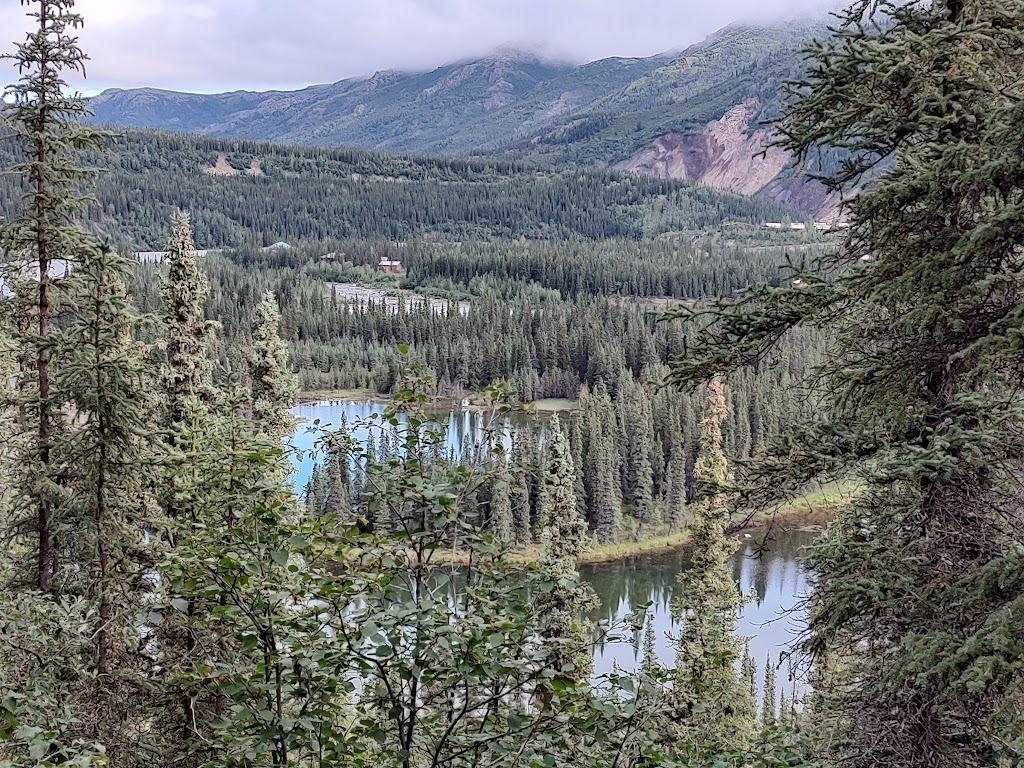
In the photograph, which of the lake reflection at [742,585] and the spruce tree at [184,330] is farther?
the lake reflection at [742,585]

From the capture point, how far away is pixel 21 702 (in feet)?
22.0

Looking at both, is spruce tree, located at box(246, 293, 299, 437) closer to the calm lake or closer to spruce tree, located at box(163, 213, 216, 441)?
spruce tree, located at box(163, 213, 216, 441)

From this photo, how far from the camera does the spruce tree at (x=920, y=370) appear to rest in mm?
6945

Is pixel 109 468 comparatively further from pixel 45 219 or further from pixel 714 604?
pixel 714 604

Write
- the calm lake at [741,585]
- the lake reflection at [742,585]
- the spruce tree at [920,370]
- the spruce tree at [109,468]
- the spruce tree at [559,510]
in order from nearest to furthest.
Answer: the spruce tree at [920,370] → the spruce tree at [109,468] → the spruce tree at [559,510] → the calm lake at [741,585] → the lake reflection at [742,585]

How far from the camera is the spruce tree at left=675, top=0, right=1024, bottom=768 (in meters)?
6.95

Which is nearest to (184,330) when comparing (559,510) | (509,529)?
(509,529)

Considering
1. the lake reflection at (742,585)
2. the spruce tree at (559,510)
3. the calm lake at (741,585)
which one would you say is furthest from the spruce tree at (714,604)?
the lake reflection at (742,585)

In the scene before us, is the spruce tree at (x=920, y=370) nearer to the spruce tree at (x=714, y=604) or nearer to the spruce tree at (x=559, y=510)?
the spruce tree at (x=714, y=604)

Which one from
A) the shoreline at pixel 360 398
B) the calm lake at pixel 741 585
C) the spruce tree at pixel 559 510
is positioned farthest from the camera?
the shoreline at pixel 360 398

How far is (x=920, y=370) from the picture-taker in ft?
26.3

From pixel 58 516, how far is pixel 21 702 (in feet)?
15.8

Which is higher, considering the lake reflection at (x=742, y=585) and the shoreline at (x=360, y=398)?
the shoreline at (x=360, y=398)

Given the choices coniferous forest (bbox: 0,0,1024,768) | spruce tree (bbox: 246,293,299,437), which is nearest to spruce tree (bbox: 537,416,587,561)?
spruce tree (bbox: 246,293,299,437)
